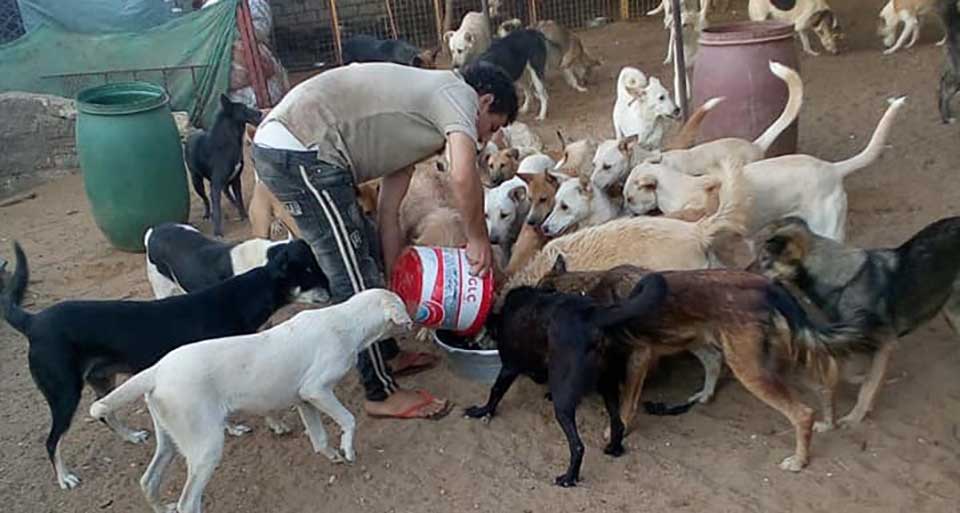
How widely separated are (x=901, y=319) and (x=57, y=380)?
11.3 feet

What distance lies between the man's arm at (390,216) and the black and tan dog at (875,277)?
1671mm

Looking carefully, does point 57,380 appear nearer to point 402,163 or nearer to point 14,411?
point 14,411

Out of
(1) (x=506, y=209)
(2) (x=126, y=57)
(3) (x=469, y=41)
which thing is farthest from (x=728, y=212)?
(2) (x=126, y=57)

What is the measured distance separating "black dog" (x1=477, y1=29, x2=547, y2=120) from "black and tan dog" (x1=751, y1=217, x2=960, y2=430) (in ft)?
18.9

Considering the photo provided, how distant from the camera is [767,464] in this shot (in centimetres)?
380

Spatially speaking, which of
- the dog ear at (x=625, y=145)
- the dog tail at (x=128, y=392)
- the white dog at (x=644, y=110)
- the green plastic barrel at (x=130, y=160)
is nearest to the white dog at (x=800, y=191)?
the dog ear at (x=625, y=145)

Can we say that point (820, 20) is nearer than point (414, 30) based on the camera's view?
Yes

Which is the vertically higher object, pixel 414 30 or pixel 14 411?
pixel 414 30

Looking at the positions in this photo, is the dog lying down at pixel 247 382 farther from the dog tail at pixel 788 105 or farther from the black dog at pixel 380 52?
the black dog at pixel 380 52

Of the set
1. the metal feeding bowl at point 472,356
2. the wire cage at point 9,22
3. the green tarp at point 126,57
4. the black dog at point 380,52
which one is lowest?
the metal feeding bowl at point 472,356

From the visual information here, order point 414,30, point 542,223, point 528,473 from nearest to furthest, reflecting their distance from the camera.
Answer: point 528,473
point 542,223
point 414,30

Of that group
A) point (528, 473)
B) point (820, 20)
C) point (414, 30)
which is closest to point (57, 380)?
point (528, 473)

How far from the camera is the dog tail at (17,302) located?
391 centimetres

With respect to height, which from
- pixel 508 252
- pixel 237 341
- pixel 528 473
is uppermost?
pixel 237 341
